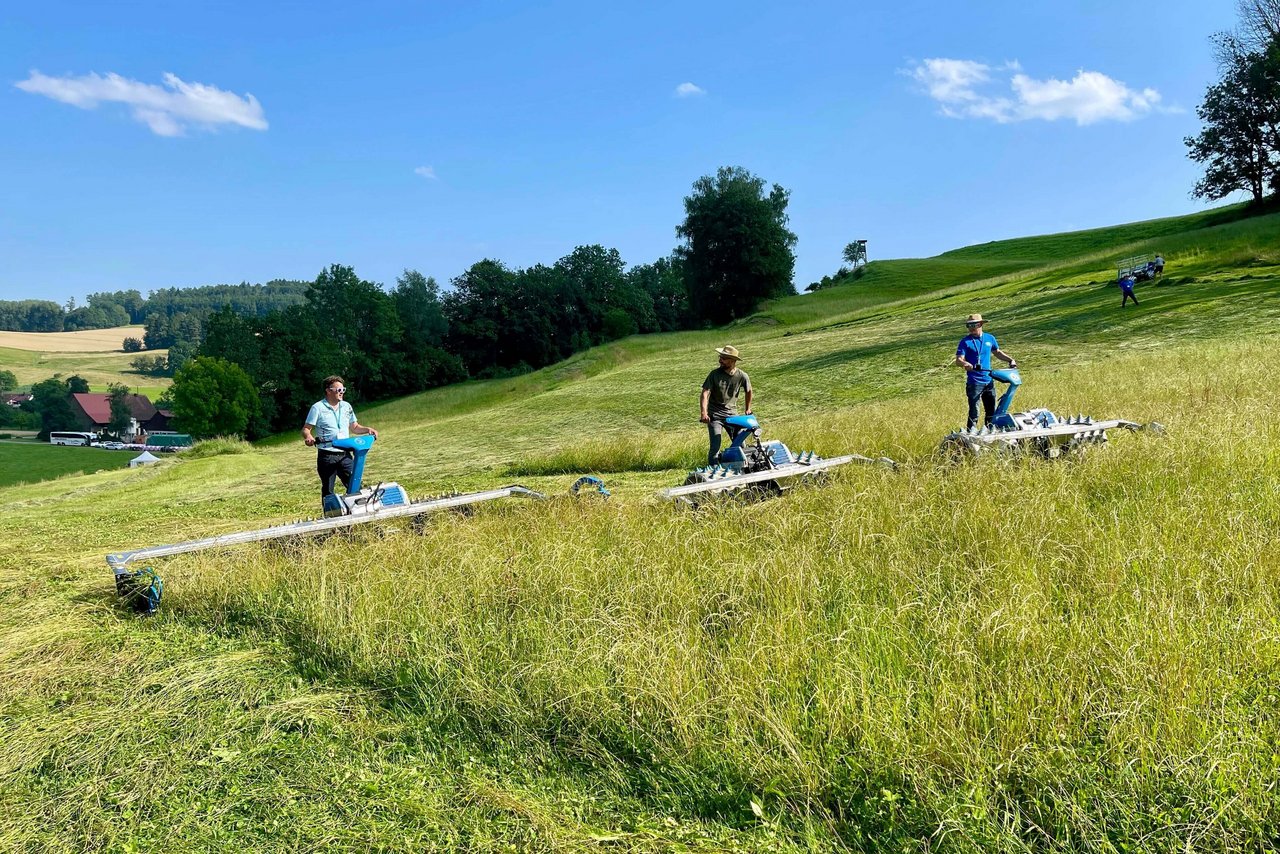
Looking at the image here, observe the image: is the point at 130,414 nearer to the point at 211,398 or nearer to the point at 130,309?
the point at 211,398

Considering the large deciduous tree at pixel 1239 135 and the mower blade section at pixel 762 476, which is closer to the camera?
the mower blade section at pixel 762 476

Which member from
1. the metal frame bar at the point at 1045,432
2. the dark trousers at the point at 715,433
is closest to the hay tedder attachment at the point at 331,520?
the dark trousers at the point at 715,433

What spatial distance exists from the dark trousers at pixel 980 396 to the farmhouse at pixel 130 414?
8620cm

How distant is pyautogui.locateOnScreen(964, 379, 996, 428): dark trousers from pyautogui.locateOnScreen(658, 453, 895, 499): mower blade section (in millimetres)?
2921

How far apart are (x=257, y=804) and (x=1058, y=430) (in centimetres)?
864

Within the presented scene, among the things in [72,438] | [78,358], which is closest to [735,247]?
[72,438]

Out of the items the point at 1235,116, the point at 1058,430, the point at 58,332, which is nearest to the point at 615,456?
the point at 1058,430

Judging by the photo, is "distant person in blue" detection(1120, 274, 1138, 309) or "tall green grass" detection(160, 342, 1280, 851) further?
"distant person in blue" detection(1120, 274, 1138, 309)

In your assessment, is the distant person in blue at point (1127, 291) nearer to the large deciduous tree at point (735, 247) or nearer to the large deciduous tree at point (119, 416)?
the large deciduous tree at point (735, 247)

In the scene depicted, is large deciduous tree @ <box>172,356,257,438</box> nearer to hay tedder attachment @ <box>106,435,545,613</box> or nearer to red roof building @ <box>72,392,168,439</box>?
red roof building @ <box>72,392,168,439</box>

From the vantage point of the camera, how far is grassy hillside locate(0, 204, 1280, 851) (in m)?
2.71

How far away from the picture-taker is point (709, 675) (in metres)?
3.56

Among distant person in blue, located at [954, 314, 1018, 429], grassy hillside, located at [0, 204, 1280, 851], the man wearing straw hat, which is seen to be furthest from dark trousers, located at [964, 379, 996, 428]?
the man wearing straw hat

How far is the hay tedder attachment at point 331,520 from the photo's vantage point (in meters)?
5.76
